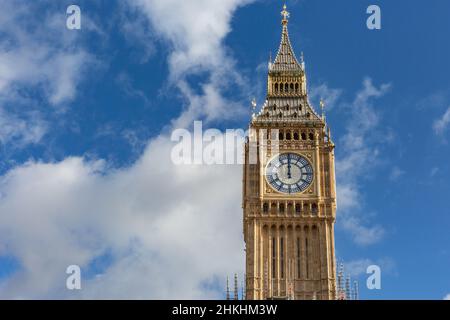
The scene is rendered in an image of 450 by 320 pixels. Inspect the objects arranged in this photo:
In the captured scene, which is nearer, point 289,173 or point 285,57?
point 289,173

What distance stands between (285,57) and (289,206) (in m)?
24.4

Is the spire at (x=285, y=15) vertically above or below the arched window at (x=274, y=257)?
above

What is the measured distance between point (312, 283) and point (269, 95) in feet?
87.8

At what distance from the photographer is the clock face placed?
95062 mm

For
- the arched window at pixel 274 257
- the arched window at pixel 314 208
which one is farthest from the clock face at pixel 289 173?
the arched window at pixel 274 257

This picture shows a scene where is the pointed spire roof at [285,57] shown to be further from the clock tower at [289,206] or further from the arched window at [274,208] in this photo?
the arched window at [274,208]

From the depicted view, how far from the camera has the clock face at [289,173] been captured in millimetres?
95062

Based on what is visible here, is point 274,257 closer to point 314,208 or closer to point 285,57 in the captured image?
point 314,208

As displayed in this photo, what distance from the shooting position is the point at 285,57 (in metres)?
108

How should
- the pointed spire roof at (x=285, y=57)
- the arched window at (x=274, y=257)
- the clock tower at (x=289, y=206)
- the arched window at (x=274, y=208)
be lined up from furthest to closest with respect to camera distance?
the pointed spire roof at (x=285, y=57)
the arched window at (x=274, y=208)
the arched window at (x=274, y=257)
the clock tower at (x=289, y=206)

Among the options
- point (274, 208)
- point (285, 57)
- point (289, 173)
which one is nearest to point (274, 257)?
point (274, 208)

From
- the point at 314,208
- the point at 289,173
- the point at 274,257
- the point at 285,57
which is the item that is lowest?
the point at 274,257
